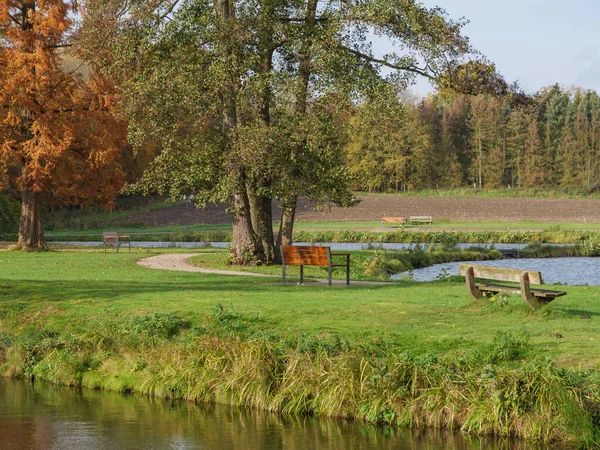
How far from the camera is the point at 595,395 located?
10391 mm

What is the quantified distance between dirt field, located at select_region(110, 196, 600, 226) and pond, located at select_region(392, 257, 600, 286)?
111 ft

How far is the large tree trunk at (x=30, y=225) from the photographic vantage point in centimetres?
3928

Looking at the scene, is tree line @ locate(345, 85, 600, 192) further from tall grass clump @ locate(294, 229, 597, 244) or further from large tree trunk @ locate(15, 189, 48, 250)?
large tree trunk @ locate(15, 189, 48, 250)

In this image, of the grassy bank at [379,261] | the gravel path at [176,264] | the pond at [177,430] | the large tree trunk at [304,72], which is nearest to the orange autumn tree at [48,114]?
the gravel path at [176,264]

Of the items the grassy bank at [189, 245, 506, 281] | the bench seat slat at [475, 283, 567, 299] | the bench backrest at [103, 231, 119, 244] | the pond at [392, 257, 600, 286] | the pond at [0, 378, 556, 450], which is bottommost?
the pond at [0, 378, 556, 450]

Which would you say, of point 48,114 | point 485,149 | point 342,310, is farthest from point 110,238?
point 485,149

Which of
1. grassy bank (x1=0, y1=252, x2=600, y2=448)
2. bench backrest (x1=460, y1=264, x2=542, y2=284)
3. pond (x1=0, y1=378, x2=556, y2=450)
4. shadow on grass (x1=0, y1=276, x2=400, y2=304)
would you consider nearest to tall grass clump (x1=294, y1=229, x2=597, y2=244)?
shadow on grass (x1=0, y1=276, x2=400, y2=304)

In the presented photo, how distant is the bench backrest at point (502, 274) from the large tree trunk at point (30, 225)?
88.0 feet

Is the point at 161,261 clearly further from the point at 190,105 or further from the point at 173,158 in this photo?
the point at 190,105

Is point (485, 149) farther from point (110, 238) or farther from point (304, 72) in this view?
point (304, 72)

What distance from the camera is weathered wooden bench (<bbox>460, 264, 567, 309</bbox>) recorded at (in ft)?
48.5

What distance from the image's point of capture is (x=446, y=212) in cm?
7719

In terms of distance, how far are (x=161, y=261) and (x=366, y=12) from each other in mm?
11105

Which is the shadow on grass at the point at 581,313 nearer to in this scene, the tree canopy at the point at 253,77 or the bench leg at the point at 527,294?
the bench leg at the point at 527,294
